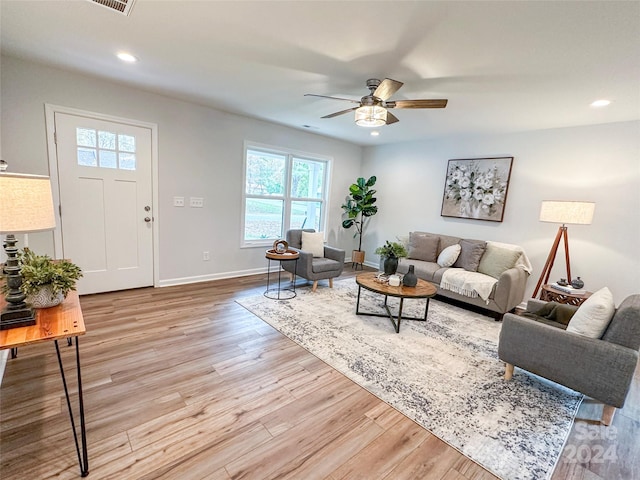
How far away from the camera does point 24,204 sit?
1200 mm

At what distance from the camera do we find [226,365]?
2289mm

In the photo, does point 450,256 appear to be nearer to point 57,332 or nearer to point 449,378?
point 449,378

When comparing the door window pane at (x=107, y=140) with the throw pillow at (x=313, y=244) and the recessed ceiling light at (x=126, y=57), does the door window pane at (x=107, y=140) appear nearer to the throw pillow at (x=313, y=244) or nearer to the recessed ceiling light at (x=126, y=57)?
the recessed ceiling light at (x=126, y=57)

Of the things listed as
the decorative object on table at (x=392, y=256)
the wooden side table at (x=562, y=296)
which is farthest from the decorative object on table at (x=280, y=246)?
the wooden side table at (x=562, y=296)

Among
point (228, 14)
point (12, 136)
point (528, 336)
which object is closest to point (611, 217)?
point (528, 336)

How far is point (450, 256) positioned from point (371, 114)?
249 cm

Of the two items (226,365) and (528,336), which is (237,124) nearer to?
(226,365)

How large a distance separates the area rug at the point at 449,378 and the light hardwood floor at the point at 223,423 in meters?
0.11

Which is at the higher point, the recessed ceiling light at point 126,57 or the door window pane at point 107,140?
the recessed ceiling light at point 126,57

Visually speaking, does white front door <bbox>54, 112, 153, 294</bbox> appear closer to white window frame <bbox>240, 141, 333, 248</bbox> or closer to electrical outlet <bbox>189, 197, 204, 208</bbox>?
electrical outlet <bbox>189, 197, 204, 208</bbox>

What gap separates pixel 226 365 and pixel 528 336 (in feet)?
7.54

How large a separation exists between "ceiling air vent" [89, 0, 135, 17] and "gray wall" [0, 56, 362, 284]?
69.9 inches

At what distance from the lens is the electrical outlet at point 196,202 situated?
4054 millimetres

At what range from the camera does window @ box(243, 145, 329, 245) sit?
471 centimetres
